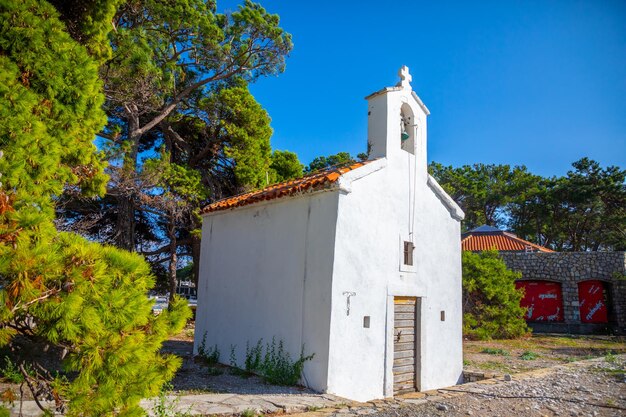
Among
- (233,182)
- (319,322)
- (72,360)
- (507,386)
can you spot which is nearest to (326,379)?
(319,322)

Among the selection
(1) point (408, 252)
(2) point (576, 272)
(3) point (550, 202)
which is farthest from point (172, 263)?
(3) point (550, 202)

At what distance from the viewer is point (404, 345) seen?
816 centimetres

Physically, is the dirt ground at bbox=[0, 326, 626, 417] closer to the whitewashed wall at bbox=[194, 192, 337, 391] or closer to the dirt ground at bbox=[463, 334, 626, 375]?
the dirt ground at bbox=[463, 334, 626, 375]

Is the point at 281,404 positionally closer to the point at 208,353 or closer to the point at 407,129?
the point at 208,353

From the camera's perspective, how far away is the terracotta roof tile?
23125 mm

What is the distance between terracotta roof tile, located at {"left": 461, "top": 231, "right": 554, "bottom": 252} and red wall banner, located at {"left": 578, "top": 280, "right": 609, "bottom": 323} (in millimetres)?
3415

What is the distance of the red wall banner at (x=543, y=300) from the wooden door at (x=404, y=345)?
546 inches

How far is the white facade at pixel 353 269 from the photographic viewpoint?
6.93 meters

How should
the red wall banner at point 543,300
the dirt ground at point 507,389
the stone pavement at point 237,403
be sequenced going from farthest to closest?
the red wall banner at point 543,300, the dirt ground at point 507,389, the stone pavement at point 237,403

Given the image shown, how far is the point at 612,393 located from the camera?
273 inches

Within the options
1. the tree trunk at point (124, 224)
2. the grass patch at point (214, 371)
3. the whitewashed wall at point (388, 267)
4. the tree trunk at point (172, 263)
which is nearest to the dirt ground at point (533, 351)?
the whitewashed wall at point (388, 267)

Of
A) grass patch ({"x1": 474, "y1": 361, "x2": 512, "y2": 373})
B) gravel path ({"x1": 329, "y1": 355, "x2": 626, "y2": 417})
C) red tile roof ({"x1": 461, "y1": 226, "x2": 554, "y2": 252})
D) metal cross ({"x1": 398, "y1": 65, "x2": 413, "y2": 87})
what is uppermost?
metal cross ({"x1": 398, "y1": 65, "x2": 413, "y2": 87})

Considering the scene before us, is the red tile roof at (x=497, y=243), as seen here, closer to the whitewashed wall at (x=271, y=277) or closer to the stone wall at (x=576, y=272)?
the stone wall at (x=576, y=272)

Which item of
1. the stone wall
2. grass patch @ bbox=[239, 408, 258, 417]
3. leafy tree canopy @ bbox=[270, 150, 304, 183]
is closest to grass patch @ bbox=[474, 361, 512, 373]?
grass patch @ bbox=[239, 408, 258, 417]
